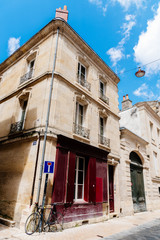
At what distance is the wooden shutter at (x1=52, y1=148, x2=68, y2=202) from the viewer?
5.87 metres

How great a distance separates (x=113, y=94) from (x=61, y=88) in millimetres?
5458

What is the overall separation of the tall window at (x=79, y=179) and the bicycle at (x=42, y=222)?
56.3 inches

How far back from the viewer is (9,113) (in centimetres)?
895

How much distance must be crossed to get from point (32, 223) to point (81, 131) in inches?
171

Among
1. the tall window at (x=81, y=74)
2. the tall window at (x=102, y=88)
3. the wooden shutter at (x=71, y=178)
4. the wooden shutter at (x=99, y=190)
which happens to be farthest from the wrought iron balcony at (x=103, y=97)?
the wooden shutter at (x=99, y=190)

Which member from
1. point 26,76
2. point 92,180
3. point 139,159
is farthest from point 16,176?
point 139,159

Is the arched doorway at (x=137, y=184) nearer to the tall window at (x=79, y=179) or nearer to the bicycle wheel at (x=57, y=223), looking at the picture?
the tall window at (x=79, y=179)

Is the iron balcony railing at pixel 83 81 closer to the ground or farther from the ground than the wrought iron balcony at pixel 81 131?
farther from the ground

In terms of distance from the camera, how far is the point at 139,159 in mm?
12438

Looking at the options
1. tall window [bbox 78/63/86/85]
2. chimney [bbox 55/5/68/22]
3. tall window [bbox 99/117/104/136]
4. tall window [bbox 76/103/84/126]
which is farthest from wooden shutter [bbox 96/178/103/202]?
chimney [bbox 55/5/68/22]

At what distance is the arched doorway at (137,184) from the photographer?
34.9 feet

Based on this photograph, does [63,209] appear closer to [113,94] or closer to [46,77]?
[46,77]

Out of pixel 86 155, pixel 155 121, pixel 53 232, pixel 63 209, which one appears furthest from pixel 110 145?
pixel 155 121

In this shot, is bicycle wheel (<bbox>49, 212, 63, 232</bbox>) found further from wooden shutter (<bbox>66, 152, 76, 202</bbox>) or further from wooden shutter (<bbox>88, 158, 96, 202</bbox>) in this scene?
wooden shutter (<bbox>88, 158, 96, 202</bbox>)
